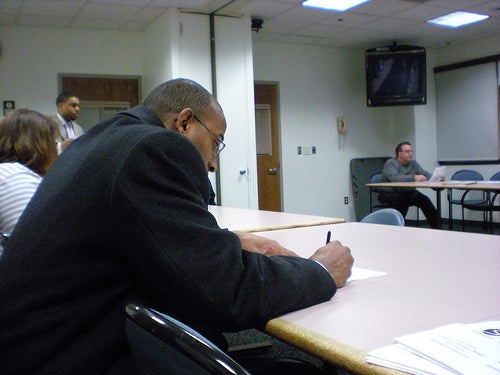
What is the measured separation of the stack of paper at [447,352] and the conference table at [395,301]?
2cm

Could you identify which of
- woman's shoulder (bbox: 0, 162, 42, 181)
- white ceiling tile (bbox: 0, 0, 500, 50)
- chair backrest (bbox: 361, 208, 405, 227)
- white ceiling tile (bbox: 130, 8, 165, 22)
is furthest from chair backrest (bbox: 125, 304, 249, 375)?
white ceiling tile (bbox: 130, 8, 165, 22)

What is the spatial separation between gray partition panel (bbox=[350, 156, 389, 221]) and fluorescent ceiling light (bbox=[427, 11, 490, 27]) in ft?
7.31

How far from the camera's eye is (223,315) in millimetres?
876

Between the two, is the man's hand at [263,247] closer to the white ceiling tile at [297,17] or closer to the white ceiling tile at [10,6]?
the white ceiling tile at [297,17]

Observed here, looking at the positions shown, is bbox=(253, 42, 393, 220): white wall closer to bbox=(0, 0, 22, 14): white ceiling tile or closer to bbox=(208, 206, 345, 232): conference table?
bbox=(0, 0, 22, 14): white ceiling tile

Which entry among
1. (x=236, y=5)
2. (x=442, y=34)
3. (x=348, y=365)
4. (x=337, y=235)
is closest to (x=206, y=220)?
(x=348, y=365)

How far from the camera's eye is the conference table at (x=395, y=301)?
819 mm

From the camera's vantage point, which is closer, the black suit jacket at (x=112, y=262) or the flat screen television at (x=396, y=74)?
the black suit jacket at (x=112, y=262)

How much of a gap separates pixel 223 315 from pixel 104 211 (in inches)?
10.8

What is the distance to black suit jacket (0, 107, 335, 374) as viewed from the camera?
0.85m

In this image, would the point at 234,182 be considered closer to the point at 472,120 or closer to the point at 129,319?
the point at 472,120

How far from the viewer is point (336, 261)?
1.16 m

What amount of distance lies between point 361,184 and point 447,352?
703cm

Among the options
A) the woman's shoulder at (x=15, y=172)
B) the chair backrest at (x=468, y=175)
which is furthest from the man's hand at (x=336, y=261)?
the chair backrest at (x=468, y=175)
